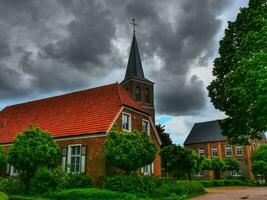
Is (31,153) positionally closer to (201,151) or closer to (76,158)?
(76,158)

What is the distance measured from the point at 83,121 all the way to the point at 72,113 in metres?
2.39

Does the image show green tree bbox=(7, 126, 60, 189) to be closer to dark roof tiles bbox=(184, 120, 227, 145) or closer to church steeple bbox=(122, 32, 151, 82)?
church steeple bbox=(122, 32, 151, 82)

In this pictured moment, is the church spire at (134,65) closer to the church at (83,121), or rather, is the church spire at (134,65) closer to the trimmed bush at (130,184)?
the church at (83,121)

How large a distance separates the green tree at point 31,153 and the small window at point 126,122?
5773 millimetres

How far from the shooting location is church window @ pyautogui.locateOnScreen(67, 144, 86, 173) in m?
21.9

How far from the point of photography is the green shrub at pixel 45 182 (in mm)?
18109

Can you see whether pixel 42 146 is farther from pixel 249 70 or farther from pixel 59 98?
pixel 249 70

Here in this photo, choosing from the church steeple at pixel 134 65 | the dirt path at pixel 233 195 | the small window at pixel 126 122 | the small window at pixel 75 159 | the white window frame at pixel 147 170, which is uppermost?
the church steeple at pixel 134 65

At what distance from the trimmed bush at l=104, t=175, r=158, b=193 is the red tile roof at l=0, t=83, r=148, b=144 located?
379cm

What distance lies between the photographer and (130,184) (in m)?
18.6

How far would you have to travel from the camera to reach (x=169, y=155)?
2570 cm

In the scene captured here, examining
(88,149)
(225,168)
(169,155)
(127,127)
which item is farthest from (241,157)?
(88,149)

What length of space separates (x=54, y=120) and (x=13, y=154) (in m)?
7.12

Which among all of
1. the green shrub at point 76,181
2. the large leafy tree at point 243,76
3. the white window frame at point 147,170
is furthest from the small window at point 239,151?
the green shrub at point 76,181
